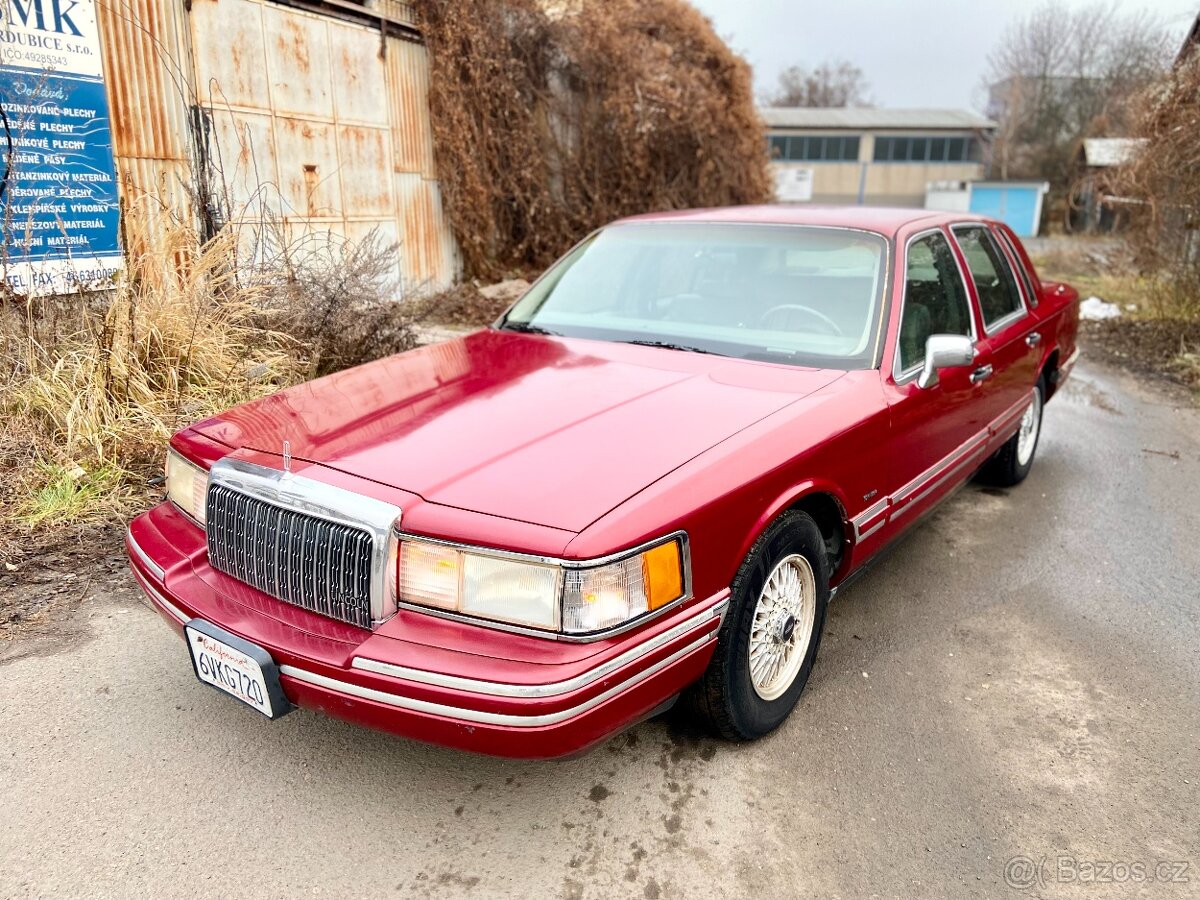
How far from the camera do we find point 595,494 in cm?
220

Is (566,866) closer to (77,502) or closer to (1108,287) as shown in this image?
(77,502)

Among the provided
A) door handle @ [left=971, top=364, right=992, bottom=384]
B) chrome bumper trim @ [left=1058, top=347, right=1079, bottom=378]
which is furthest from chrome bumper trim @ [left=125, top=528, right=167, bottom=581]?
chrome bumper trim @ [left=1058, top=347, right=1079, bottom=378]

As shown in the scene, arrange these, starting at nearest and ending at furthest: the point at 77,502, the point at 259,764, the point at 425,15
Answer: the point at 259,764 → the point at 77,502 → the point at 425,15

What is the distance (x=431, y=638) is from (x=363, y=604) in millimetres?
219

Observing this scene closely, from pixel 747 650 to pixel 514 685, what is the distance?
83 cm

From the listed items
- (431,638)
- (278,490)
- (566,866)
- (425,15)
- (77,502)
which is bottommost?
(566,866)

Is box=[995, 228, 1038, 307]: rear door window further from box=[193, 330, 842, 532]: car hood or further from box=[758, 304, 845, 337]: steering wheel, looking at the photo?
box=[193, 330, 842, 532]: car hood

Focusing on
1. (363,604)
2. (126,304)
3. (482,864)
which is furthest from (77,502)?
(482,864)

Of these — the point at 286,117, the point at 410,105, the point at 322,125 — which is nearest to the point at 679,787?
the point at 286,117

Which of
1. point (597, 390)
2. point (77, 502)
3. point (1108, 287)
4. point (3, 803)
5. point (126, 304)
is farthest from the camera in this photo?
point (1108, 287)

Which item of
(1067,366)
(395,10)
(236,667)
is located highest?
(395,10)

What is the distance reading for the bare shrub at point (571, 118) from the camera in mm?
9961

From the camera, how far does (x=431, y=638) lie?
2.10 meters

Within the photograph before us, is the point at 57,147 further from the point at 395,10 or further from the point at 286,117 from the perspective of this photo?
the point at 395,10
